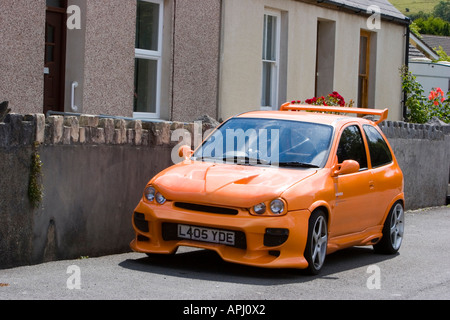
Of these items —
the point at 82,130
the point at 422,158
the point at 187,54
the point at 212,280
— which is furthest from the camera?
the point at 422,158

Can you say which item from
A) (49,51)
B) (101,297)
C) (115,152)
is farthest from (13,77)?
(101,297)

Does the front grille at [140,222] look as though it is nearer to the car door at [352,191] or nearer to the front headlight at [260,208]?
the front headlight at [260,208]

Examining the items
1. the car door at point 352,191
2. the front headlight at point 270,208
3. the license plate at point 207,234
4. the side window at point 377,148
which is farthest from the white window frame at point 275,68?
the front headlight at point 270,208

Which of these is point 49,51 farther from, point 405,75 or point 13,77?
point 405,75

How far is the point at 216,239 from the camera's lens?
9.31 m

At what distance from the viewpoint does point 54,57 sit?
14.8 m

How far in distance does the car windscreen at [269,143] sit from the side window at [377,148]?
1.03 m

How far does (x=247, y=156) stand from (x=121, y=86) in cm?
568

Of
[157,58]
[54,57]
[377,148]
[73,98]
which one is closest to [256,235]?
[377,148]

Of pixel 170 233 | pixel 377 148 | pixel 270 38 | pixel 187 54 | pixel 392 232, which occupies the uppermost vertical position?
pixel 270 38

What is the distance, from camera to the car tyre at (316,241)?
9406 mm

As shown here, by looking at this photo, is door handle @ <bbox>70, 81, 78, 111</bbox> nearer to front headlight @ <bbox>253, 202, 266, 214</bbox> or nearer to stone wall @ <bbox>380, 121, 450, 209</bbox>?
stone wall @ <bbox>380, 121, 450, 209</bbox>

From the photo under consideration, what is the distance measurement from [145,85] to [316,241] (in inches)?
299

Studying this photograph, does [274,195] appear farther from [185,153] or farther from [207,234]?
[185,153]
